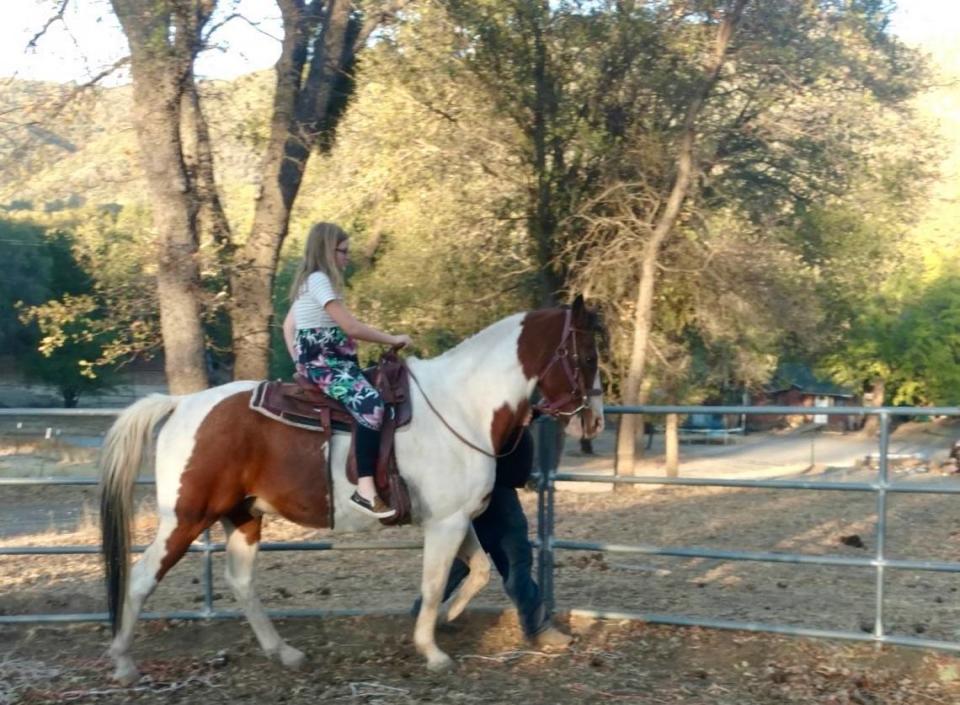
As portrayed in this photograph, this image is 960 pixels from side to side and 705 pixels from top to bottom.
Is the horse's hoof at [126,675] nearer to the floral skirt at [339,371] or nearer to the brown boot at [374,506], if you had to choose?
the brown boot at [374,506]

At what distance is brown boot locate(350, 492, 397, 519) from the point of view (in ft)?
16.5

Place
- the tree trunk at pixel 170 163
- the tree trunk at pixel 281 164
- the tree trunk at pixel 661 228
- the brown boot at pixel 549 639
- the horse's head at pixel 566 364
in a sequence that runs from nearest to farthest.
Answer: the horse's head at pixel 566 364 → the brown boot at pixel 549 639 → the tree trunk at pixel 170 163 → the tree trunk at pixel 281 164 → the tree trunk at pixel 661 228

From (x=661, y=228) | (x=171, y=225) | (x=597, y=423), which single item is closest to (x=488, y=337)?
(x=597, y=423)

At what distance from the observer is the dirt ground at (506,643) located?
5.02 metres

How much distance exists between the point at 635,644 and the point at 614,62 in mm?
11693

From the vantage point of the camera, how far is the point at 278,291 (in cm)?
2786

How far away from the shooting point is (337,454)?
5180 millimetres

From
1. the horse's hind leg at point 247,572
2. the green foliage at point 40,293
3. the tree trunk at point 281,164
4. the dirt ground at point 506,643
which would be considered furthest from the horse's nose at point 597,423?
the green foliage at point 40,293

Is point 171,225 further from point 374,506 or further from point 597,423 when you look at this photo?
point 597,423

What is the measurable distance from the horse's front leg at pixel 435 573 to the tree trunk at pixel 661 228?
31.7 ft

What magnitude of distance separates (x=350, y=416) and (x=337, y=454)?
0.21 meters

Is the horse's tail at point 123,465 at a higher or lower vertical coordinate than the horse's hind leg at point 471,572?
higher

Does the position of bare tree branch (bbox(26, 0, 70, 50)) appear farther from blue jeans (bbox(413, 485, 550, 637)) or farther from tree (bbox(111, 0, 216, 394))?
blue jeans (bbox(413, 485, 550, 637))

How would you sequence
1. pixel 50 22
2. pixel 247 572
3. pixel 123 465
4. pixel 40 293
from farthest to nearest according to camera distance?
pixel 40 293 → pixel 50 22 → pixel 247 572 → pixel 123 465
